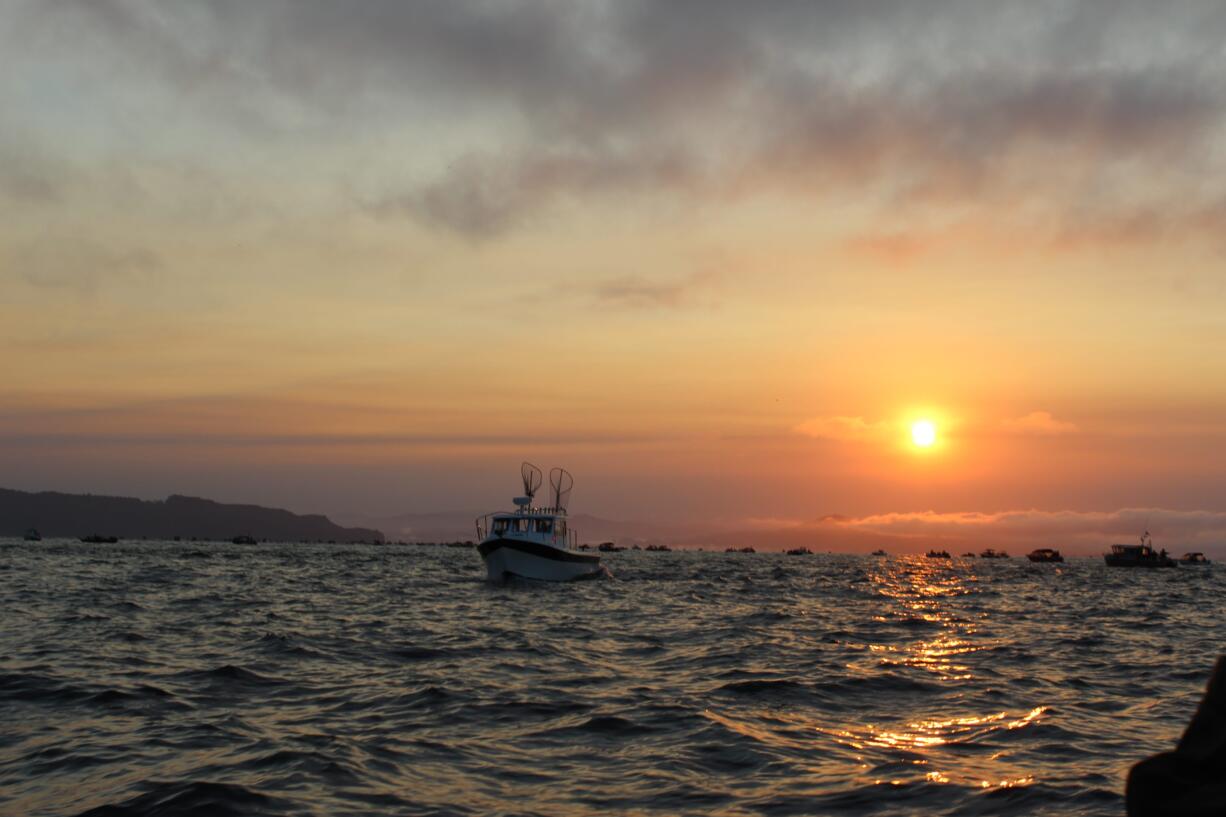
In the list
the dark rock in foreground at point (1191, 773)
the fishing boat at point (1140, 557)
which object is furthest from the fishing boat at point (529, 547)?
the fishing boat at point (1140, 557)

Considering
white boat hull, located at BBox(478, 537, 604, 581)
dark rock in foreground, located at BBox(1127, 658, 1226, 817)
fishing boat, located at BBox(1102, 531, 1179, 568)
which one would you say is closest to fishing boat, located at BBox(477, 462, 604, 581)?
white boat hull, located at BBox(478, 537, 604, 581)

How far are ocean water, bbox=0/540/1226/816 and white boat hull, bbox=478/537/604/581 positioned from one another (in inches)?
802

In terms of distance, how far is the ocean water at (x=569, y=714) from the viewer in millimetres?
13398

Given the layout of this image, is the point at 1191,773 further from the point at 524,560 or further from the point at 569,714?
the point at 524,560

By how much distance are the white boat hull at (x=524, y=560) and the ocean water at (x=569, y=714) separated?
20.4 meters

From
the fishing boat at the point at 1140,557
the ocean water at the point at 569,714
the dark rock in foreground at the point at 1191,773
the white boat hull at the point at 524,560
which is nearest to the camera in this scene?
the dark rock in foreground at the point at 1191,773

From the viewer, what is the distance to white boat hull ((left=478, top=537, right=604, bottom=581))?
198ft

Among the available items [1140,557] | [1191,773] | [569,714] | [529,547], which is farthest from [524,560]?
[1140,557]

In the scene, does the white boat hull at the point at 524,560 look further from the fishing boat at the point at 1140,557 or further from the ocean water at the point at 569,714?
the fishing boat at the point at 1140,557

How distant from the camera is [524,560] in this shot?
6112 centimetres

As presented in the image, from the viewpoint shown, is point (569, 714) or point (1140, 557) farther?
point (1140, 557)

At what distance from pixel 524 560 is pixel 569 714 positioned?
4247cm

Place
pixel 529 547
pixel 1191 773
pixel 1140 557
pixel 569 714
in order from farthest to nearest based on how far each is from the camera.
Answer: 1. pixel 1140 557
2. pixel 529 547
3. pixel 569 714
4. pixel 1191 773

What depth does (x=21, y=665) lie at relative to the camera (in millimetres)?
23469
